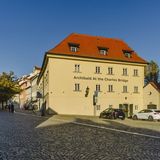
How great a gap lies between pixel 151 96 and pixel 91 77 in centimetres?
1187

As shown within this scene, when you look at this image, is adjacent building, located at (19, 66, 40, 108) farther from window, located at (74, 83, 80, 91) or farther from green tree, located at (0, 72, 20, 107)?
window, located at (74, 83, 80, 91)

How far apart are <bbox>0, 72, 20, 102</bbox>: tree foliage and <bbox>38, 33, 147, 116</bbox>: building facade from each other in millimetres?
32849

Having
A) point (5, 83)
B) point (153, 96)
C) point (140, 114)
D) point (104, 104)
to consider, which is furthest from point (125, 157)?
point (5, 83)

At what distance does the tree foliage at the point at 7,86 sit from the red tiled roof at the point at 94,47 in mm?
34129

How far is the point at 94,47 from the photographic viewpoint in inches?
2167

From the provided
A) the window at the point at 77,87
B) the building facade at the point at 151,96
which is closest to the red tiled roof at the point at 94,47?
the window at the point at 77,87

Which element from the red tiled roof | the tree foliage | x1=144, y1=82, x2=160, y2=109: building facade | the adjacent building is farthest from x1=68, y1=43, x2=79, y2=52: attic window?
the adjacent building

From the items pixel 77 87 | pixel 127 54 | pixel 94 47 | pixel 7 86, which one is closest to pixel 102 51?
pixel 94 47

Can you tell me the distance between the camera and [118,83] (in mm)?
53844

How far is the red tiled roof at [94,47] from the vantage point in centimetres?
5083

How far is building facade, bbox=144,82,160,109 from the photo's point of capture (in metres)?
54.3

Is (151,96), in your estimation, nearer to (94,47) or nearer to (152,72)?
(94,47)

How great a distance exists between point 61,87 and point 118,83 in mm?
10765

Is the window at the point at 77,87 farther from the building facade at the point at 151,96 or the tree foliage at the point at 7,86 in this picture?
the tree foliage at the point at 7,86
